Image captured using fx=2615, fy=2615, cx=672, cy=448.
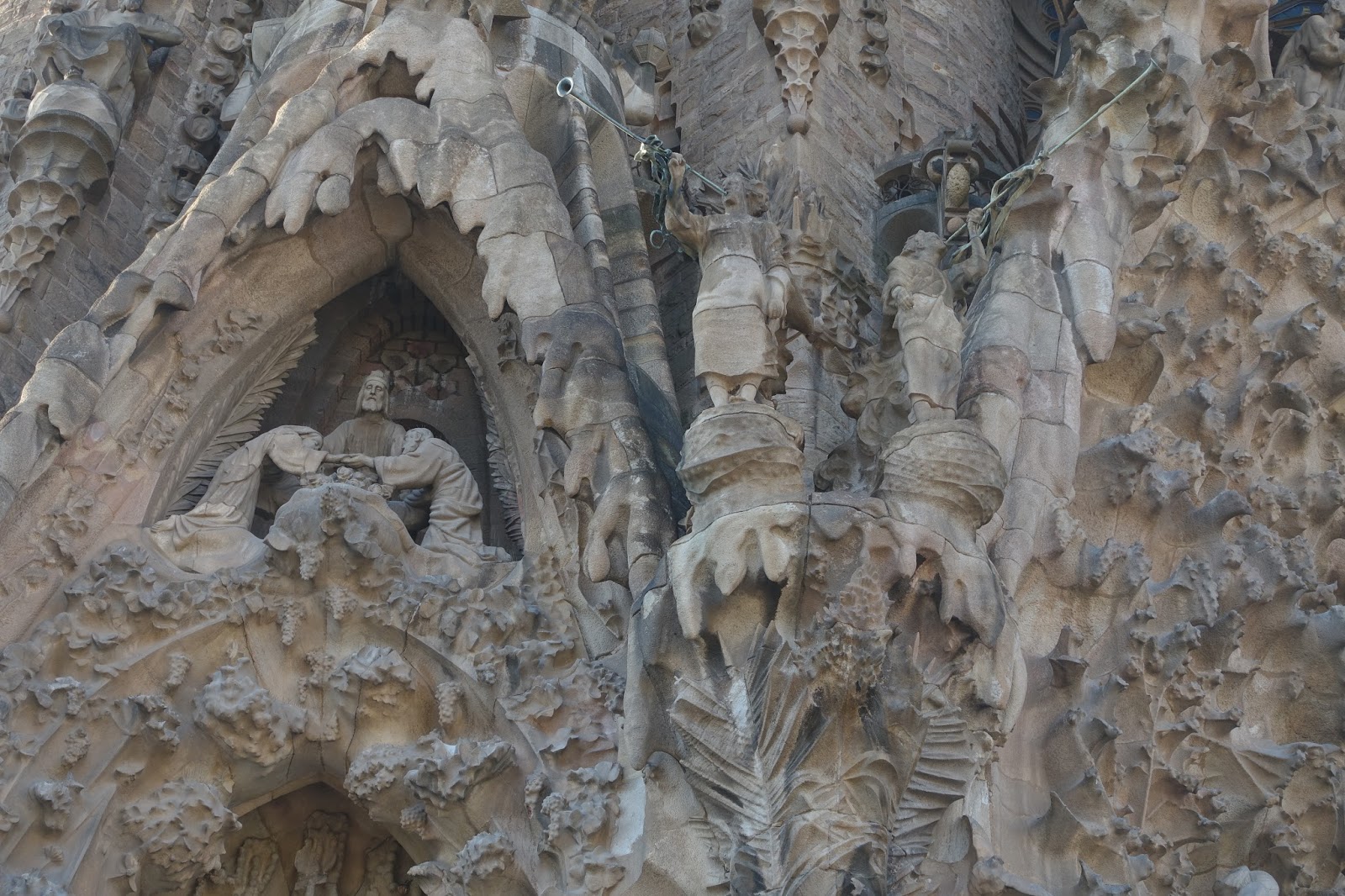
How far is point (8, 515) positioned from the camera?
8.75 metres

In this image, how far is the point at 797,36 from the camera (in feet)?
39.8

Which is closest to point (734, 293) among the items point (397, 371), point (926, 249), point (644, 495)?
point (644, 495)

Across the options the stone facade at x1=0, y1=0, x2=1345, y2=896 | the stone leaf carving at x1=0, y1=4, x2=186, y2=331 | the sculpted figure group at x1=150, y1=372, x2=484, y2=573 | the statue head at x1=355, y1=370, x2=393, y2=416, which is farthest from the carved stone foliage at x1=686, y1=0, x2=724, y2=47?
the sculpted figure group at x1=150, y1=372, x2=484, y2=573

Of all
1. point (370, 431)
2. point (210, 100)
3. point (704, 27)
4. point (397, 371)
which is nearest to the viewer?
point (370, 431)

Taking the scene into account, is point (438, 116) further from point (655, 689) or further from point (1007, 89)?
point (1007, 89)

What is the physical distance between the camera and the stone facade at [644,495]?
789 cm

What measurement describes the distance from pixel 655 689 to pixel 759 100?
16.0ft

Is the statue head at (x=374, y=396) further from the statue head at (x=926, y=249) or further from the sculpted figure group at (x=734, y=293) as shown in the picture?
the statue head at (x=926, y=249)

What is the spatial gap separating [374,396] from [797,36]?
342cm

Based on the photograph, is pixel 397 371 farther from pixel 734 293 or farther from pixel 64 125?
pixel 734 293

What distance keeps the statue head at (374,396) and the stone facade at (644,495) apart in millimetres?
19

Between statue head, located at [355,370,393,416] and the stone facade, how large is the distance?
0.02 metres

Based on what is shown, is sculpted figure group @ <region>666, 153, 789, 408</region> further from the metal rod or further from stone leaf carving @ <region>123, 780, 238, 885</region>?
stone leaf carving @ <region>123, 780, 238, 885</region>

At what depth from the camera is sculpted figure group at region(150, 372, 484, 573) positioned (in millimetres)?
9055
